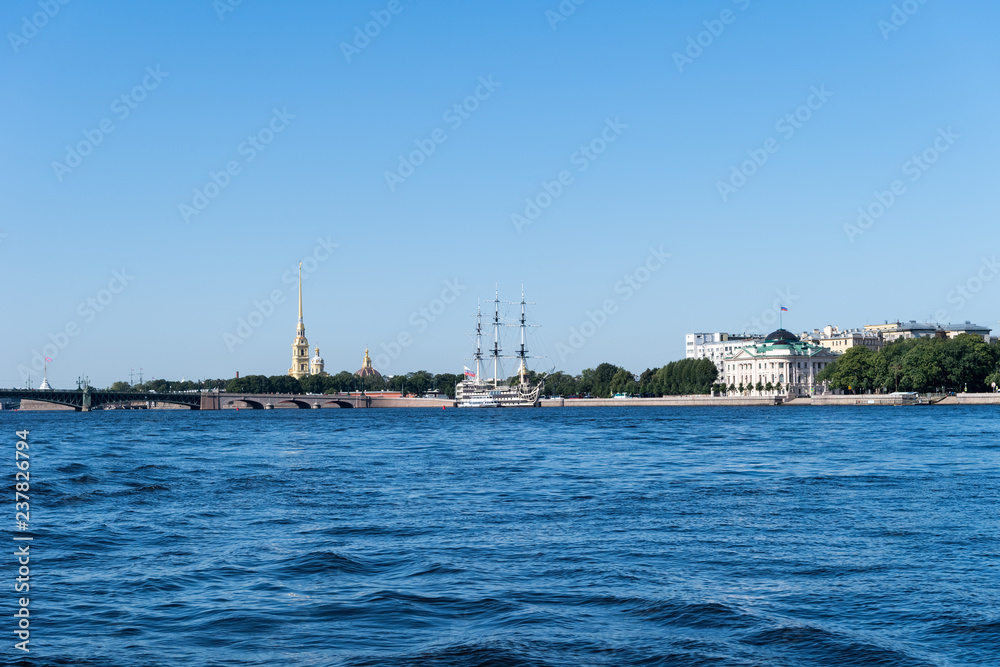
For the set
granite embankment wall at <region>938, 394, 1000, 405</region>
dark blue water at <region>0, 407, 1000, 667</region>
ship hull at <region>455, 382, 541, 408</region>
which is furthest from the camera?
ship hull at <region>455, 382, 541, 408</region>

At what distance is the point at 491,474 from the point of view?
28.2m

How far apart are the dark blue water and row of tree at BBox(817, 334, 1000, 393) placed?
95.4 metres

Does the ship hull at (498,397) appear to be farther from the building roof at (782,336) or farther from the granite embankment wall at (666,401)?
the building roof at (782,336)

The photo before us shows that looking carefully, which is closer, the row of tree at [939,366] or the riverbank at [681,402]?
the riverbank at [681,402]

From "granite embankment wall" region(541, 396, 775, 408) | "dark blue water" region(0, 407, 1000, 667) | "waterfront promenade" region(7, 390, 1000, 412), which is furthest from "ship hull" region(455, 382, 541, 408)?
"dark blue water" region(0, 407, 1000, 667)

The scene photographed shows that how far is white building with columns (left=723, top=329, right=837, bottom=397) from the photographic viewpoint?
16425cm

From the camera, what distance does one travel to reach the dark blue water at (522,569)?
9.66m

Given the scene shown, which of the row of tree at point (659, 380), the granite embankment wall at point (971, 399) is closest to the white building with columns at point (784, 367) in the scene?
the row of tree at point (659, 380)

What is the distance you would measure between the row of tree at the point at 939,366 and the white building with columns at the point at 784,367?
33.1m

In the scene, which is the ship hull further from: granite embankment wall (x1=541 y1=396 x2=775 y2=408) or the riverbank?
granite embankment wall (x1=541 y1=396 x2=775 y2=408)

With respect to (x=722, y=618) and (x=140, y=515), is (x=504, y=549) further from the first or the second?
(x=140, y=515)

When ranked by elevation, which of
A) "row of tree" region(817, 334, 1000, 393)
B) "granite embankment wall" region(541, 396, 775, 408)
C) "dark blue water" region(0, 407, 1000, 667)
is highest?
"row of tree" region(817, 334, 1000, 393)

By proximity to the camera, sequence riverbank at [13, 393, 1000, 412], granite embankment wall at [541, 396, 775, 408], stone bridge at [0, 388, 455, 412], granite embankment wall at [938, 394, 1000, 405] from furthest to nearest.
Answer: granite embankment wall at [541, 396, 775, 408], stone bridge at [0, 388, 455, 412], riverbank at [13, 393, 1000, 412], granite embankment wall at [938, 394, 1000, 405]

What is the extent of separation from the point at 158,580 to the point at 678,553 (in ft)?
22.0
